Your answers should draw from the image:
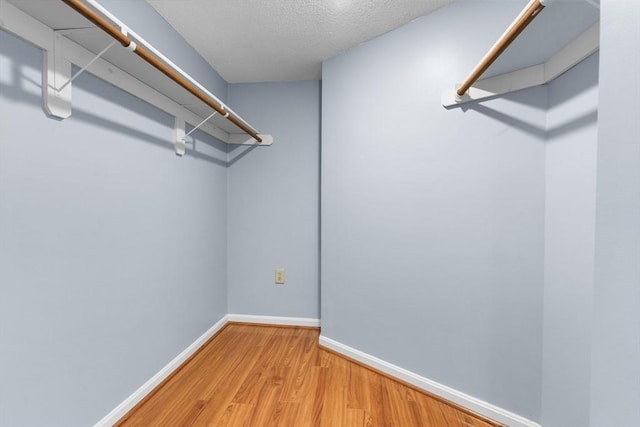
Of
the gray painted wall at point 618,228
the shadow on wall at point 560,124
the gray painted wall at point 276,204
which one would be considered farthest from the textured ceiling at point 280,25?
the gray painted wall at point 618,228

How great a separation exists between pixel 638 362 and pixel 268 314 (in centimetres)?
211

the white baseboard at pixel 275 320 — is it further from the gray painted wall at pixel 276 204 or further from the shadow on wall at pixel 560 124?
the shadow on wall at pixel 560 124

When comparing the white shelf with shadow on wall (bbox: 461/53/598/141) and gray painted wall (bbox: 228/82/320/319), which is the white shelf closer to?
gray painted wall (bbox: 228/82/320/319)

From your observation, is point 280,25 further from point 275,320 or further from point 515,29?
point 275,320

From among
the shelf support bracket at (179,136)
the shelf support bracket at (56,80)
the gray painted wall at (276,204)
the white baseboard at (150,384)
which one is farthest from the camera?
the gray painted wall at (276,204)

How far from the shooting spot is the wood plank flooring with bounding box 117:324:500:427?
120cm

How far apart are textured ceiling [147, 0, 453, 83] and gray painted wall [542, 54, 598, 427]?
0.77 metres

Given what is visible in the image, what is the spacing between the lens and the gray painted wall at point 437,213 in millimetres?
1159

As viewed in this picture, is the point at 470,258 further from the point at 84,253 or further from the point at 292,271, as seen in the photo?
the point at 84,253

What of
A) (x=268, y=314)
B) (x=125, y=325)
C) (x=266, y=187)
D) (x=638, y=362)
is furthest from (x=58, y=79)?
(x=268, y=314)

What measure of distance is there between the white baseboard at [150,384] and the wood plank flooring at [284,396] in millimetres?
31

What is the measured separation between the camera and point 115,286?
114cm

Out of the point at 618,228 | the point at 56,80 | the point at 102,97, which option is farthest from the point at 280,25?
the point at 618,228

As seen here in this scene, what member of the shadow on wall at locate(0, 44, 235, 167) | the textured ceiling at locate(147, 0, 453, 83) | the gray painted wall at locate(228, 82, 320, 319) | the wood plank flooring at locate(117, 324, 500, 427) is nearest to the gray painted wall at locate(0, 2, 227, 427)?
the shadow on wall at locate(0, 44, 235, 167)
